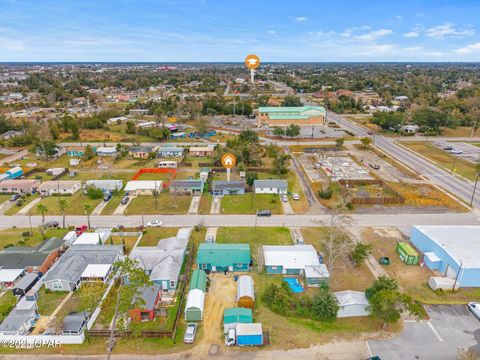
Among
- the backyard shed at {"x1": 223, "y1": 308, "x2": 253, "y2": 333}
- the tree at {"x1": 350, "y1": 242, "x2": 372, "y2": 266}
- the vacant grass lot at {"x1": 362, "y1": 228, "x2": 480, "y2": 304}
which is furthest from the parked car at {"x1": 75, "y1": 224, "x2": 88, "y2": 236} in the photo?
the vacant grass lot at {"x1": 362, "y1": 228, "x2": 480, "y2": 304}

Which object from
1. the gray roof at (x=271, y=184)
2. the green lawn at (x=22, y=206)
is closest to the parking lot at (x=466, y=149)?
the gray roof at (x=271, y=184)

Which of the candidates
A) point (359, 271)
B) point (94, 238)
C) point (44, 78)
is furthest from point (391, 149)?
point (44, 78)

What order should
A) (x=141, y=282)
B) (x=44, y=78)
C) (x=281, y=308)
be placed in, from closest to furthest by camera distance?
(x=141, y=282), (x=281, y=308), (x=44, y=78)

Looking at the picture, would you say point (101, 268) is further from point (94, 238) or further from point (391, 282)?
point (391, 282)

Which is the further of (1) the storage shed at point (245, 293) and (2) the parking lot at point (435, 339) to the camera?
(1) the storage shed at point (245, 293)

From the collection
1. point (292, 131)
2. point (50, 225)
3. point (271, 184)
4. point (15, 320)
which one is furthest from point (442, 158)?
point (15, 320)

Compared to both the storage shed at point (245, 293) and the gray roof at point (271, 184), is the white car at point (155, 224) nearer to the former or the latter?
the storage shed at point (245, 293)

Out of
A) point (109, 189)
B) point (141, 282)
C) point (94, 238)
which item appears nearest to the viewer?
point (141, 282)
